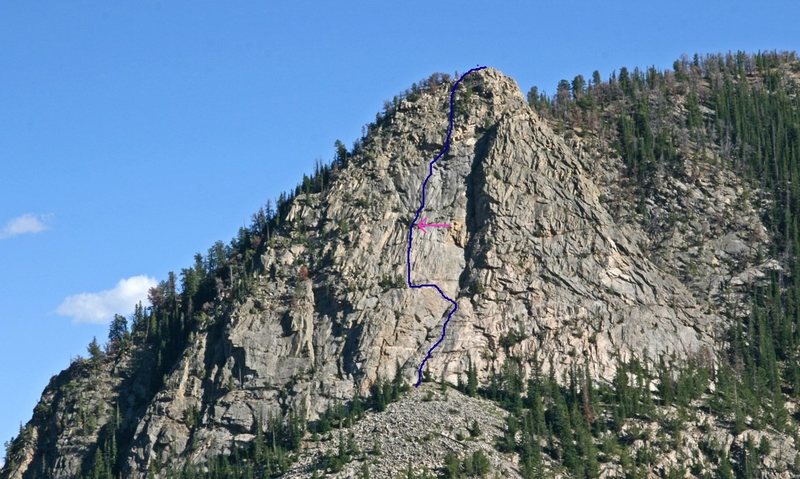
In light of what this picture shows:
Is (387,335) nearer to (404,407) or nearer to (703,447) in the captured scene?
(404,407)

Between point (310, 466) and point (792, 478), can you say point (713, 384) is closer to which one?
point (792, 478)

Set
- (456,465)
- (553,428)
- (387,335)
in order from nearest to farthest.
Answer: (456,465)
(553,428)
(387,335)

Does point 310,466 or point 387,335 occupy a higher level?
point 387,335

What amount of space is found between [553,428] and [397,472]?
2089 centimetres

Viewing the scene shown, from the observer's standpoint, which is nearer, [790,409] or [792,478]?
[792,478]

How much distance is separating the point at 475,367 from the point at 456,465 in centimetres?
2352

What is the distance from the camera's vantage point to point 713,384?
197 m

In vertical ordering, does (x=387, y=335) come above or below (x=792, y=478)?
above

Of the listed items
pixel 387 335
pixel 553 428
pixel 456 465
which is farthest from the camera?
pixel 387 335

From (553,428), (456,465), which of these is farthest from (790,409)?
(456,465)

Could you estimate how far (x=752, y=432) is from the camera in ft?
612

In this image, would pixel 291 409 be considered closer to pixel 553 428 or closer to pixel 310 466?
pixel 310 466

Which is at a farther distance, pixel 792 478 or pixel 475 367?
pixel 475 367

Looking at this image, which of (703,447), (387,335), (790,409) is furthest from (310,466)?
(790,409)
